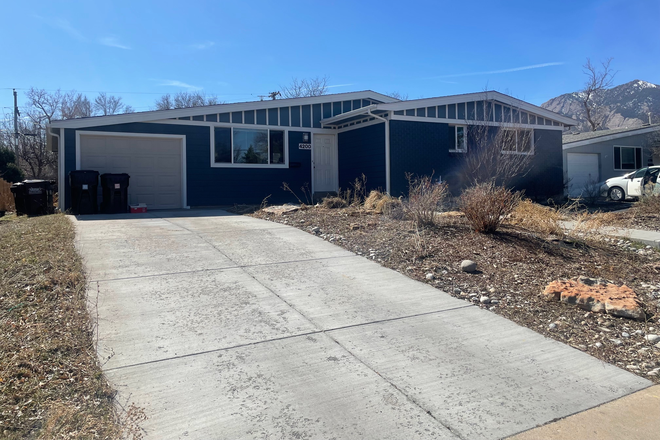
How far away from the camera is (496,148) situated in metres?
13.8

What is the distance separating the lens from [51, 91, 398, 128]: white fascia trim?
13.1 m

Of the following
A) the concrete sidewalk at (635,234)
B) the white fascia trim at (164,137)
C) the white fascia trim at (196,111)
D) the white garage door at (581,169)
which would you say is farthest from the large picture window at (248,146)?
the white garage door at (581,169)

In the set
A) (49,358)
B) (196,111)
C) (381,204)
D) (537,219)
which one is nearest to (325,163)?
(196,111)

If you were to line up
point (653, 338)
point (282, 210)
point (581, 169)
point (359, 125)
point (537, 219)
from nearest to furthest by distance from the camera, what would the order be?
point (653, 338) < point (537, 219) < point (282, 210) < point (359, 125) < point (581, 169)

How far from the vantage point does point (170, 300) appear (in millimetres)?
5242

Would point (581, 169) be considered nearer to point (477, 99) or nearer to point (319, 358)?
point (477, 99)

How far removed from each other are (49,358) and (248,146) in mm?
11892

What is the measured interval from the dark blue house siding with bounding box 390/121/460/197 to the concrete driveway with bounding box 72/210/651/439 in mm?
8121

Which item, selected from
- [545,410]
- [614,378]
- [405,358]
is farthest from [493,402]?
[614,378]

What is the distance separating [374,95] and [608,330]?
537 inches

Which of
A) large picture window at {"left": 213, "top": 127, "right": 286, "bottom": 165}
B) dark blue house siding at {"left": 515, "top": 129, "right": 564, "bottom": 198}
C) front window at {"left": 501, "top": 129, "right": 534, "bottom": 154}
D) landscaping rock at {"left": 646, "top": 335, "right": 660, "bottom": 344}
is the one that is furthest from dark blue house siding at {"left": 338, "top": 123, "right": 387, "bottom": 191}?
landscaping rock at {"left": 646, "top": 335, "right": 660, "bottom": 344}

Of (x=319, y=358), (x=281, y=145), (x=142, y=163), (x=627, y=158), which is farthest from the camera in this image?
(x=627, y=158)

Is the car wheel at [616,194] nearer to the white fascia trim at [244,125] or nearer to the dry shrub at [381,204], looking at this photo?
the white fascia trim at [244,125]

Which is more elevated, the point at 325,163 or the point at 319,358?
A: the point at 325,163
